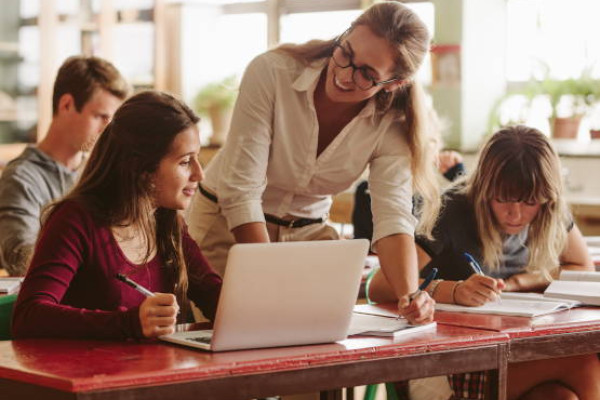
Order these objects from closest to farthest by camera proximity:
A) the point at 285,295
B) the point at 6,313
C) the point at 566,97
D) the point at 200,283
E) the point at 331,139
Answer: the point at 285,295, the point at 6,313, the point at 200,283, the point at 331,139, the point at 566,97

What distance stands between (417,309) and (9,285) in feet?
3.40

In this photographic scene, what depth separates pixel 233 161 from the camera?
7.92 feet

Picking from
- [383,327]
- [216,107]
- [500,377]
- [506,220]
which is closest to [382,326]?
[383,327]

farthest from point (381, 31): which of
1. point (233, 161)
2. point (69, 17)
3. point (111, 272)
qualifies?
point (69, 17)

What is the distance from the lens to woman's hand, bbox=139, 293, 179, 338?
67.6 inches

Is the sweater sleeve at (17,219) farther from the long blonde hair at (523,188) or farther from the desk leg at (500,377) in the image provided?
the desk leg at (500,377)

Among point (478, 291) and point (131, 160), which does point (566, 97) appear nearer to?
point (478, 291)

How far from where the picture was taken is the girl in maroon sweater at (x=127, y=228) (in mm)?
1865

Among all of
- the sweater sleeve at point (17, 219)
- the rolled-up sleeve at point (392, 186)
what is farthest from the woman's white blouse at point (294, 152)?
the sweater sleeve at point (17, 219)

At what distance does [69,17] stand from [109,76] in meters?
3.16

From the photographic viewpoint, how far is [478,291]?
7.62 feet

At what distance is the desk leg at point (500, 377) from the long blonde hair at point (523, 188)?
30.0 inches

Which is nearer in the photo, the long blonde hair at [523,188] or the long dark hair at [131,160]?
the long dark hair at [131,160]

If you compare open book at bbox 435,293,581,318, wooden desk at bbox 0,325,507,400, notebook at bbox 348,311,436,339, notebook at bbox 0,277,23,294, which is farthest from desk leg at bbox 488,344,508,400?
notebook at bbox 0,277,23,294
